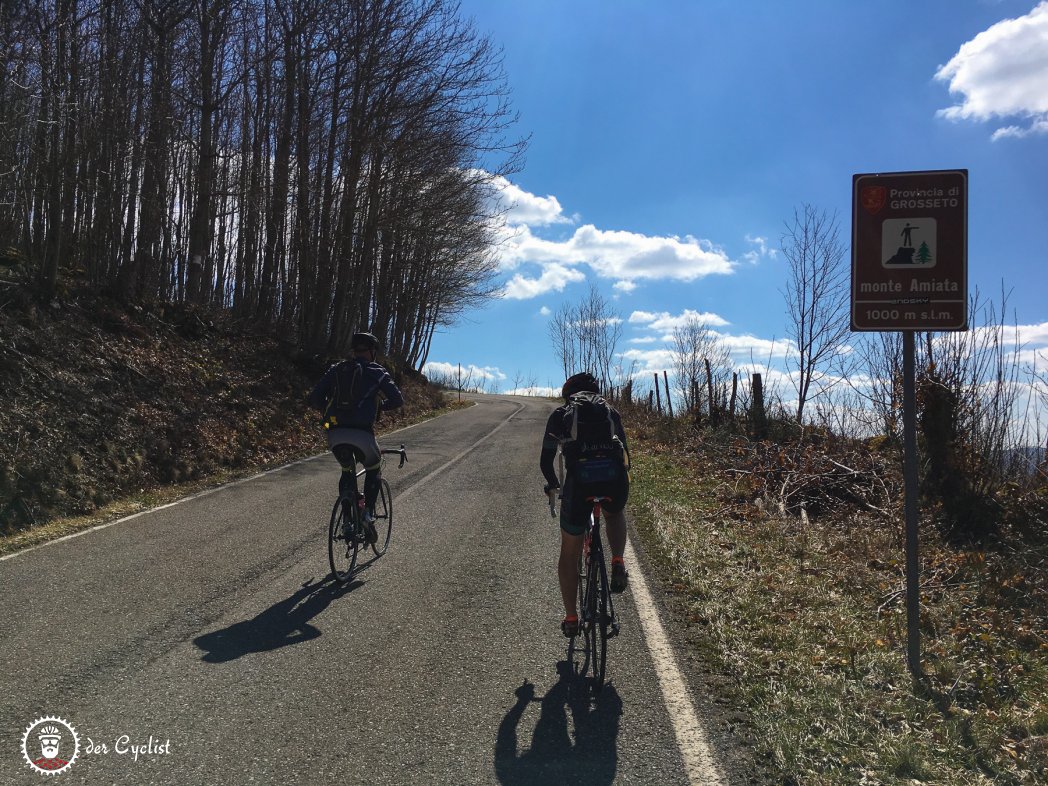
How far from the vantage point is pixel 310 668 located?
4582 millimetres

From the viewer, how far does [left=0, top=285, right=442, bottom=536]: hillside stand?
970 centimetres

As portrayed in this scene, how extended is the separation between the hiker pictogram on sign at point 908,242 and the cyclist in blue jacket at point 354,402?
424cm

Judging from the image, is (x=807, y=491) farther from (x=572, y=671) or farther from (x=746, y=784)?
(x=746, y=784)

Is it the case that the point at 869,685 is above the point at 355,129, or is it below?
below

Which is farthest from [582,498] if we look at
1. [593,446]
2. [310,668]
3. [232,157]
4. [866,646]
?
[232,157]

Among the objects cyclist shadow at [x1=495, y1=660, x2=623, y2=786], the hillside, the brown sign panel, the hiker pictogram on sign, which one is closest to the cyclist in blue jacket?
cyclist shadow at [x1=495, y1=660, x2=623, y2=786]

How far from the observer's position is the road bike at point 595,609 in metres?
4.40

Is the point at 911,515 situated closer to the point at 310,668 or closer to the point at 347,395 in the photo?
the point at 310,668

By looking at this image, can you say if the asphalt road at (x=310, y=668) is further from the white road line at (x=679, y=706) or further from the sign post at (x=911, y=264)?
the sign post at (x=911, y=264)

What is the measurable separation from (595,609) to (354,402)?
3322 mm

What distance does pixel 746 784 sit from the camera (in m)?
3.38

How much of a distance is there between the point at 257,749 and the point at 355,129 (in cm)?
2145

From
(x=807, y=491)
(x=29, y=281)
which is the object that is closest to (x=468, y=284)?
(x=29, y=281)

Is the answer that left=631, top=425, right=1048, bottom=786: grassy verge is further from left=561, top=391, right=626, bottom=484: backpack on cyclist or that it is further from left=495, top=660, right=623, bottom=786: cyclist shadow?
left=561, top=391, right=626, bottom=484: backpack on cyclist
